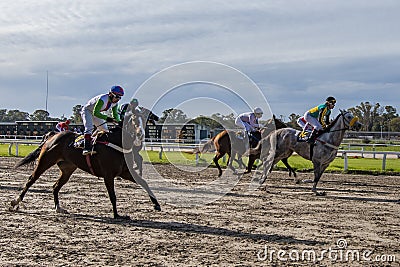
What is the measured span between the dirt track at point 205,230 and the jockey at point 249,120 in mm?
3645

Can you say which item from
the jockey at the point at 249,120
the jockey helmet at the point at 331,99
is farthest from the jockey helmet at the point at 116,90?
the jockey at the point at 249,120

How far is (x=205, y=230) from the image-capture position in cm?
795

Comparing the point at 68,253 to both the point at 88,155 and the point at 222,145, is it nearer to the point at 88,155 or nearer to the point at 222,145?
the point at 88,155

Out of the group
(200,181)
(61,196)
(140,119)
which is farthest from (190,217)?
(200,181)

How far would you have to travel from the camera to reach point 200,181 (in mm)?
15789

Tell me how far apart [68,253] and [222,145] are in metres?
11.4

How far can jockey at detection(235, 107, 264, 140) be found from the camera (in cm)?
1591

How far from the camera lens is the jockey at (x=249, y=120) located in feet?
52.2

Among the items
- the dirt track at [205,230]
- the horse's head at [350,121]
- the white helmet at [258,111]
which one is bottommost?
the dirt track at [205,230]

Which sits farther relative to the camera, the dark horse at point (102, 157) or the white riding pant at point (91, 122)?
the white riding pant at point (91, 122)

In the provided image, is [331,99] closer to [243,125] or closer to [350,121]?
[350,121]

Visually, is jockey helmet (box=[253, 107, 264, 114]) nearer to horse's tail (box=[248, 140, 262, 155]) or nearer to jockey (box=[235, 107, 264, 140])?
jockey (box=[235, 107, 264, 140])

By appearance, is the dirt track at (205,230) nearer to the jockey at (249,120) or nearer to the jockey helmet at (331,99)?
the jockey helmet at (331,99)

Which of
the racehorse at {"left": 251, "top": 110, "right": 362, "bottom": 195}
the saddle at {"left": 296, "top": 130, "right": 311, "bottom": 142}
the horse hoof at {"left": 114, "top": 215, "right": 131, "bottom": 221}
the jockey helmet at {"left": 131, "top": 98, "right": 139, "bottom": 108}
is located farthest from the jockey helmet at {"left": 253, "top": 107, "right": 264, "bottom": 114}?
the horse hoof at {"left": 114, "top": 215, "right": 131, "bottom": 221}
